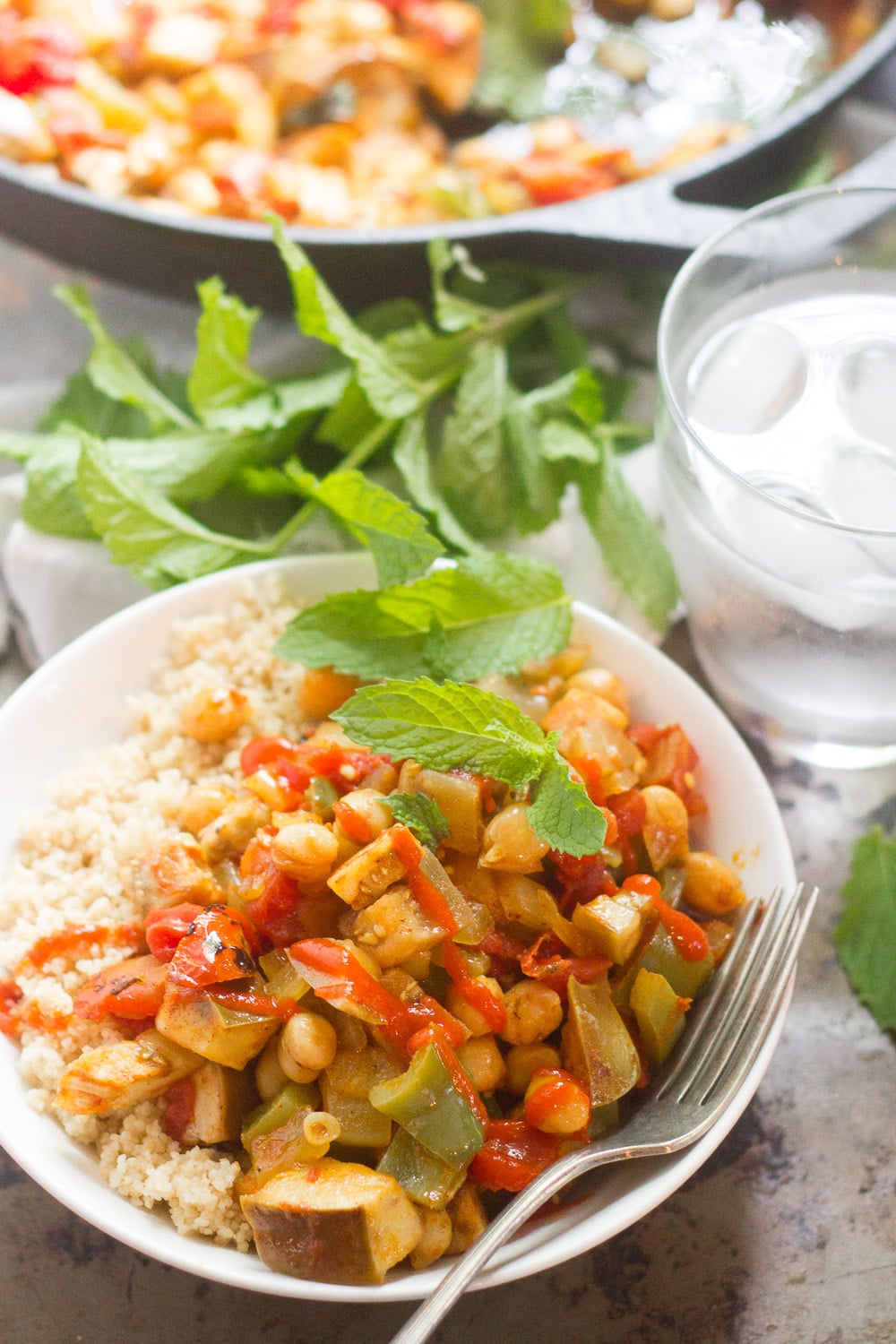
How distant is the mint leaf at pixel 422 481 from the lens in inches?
92.0

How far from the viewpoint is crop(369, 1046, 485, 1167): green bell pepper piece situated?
5.10 ft

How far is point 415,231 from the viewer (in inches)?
94.0

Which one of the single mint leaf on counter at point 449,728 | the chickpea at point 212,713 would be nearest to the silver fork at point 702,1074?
the single mint leaf on counter at point 449,728

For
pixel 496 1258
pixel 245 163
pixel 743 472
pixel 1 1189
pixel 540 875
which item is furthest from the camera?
pixel 245 163

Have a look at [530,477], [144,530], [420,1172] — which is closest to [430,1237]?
[420,1172]

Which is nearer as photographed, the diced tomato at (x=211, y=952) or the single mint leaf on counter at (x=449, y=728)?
the diced tomato at (x=211, y=952)

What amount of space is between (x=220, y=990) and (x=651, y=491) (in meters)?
1.43

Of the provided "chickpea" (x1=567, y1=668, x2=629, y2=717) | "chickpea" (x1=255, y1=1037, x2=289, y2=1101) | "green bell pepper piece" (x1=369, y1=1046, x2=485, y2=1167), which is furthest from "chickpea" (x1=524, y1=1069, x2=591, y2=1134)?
"chickpea" (x1=567, y1=668, x2=629, y2=717)

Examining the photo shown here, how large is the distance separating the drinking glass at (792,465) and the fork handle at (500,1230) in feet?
2.95

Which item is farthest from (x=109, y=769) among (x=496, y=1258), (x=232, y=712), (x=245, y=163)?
(x=245, y=163)

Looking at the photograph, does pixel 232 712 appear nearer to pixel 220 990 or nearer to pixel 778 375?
pixel 220 990

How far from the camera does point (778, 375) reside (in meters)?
2.16

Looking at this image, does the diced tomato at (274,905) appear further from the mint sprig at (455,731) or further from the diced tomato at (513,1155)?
the diced tomato at (513,1155)

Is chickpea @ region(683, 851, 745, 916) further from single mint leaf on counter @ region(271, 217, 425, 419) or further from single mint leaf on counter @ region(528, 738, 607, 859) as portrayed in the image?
single mint leaf on counter @ region(271, 217, 425, 419)
